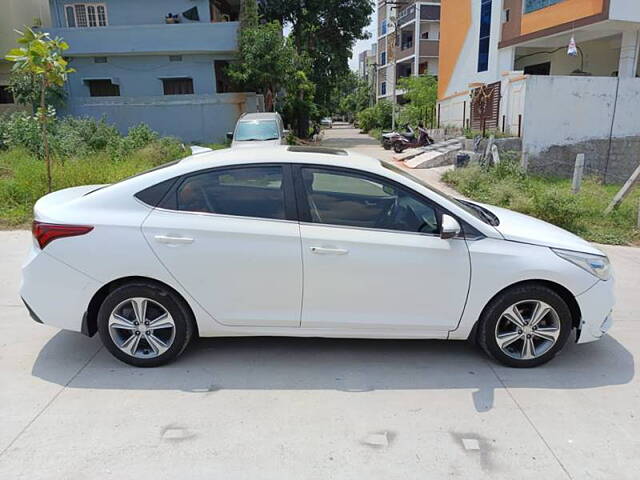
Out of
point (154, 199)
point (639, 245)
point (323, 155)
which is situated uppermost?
point (323, 155)

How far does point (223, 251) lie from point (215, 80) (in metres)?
21.1

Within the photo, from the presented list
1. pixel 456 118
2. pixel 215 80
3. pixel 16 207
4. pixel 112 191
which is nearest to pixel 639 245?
pixel 112 191

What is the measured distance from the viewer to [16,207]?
8.92 metres

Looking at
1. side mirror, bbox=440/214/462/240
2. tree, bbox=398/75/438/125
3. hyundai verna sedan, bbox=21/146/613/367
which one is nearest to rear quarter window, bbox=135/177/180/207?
hyundai verna sedan, bbox=21/146/613/367

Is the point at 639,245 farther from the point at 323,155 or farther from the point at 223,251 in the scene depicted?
the point at 223,251

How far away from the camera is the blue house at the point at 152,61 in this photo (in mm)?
21188

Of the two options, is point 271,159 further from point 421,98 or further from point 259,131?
point 421,98

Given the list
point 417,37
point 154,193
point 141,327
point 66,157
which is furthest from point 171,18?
point 417,37

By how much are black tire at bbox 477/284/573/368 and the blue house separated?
64.7 ft

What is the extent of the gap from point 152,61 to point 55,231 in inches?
841

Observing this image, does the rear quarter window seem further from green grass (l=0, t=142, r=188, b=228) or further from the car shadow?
green grass (l=0, t=142, r=188, b=228)

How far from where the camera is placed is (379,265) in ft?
11.1

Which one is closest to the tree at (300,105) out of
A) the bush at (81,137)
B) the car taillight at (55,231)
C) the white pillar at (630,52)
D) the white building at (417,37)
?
the bush at (81,137)

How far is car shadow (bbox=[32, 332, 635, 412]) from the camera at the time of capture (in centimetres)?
341
